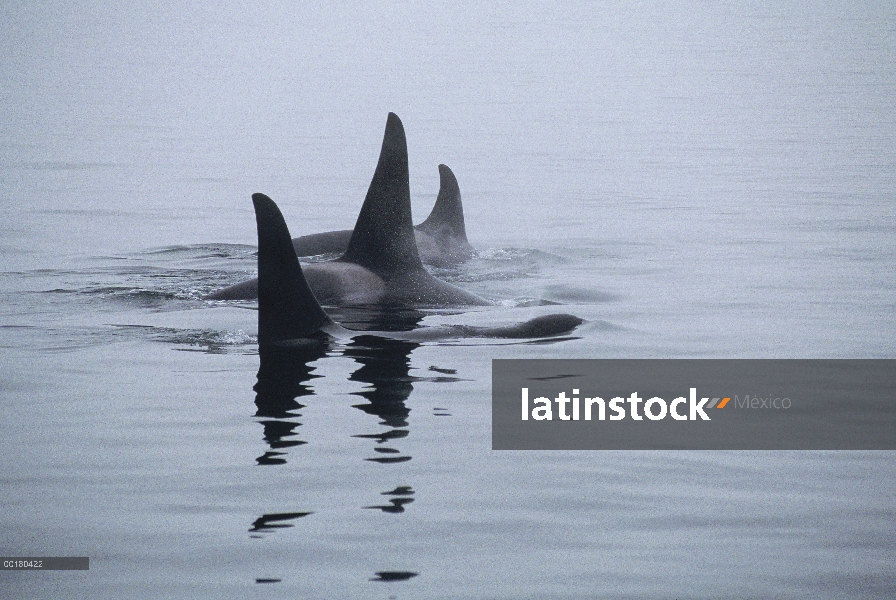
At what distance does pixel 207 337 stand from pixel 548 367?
3.05 m

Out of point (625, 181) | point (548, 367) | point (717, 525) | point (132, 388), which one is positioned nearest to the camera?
point (717, 525)

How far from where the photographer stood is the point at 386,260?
12250mm

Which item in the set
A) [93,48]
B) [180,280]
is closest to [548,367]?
[180,280]

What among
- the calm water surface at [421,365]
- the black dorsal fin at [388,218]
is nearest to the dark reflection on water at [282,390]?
the calm water surface at [421,365]

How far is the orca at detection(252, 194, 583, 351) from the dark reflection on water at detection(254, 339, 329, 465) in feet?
0.22

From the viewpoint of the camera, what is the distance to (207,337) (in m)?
11.2

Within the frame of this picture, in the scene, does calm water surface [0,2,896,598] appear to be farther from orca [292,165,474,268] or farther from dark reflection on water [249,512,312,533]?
orca [292,165,474,268]

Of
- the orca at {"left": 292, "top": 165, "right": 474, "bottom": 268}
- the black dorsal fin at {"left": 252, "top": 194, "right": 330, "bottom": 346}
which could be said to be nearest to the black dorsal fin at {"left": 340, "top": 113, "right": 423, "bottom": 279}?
the black dorsal fin at {"left": 252, "top": 194, "right": 330, "bottom": 346}

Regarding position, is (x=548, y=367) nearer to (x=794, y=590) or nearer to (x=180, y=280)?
(x=794, y=590)

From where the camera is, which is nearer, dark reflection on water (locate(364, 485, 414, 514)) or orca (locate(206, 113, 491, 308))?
dark reflection on water (locate(364, 485, 414, 514))

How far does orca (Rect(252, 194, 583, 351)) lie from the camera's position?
30.6ft

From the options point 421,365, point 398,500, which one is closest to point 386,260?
point 421,365
